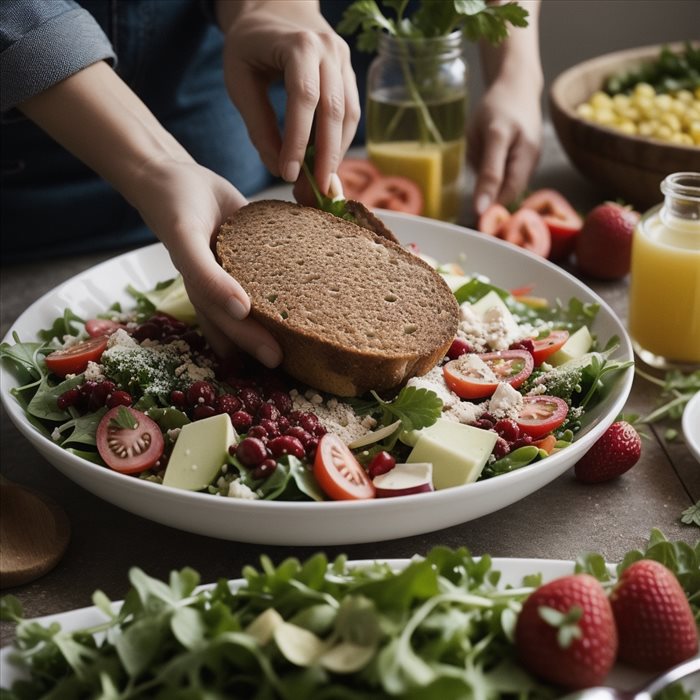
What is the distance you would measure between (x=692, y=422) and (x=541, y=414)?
0.34 metres

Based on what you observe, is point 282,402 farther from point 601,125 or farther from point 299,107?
point 601,125

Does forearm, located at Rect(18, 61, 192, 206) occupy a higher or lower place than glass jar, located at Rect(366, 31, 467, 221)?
higher

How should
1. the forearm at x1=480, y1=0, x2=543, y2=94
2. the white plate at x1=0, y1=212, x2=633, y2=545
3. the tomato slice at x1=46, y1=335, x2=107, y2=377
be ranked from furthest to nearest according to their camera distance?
the forearm at x1=480, y1=0, x2=543, y2=94 → the tomato slice at x1=46, y1=335, x2=107, y2=377 → the white plate at x1=0, y1=212, x2=633, y2=545

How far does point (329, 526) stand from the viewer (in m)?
1.50

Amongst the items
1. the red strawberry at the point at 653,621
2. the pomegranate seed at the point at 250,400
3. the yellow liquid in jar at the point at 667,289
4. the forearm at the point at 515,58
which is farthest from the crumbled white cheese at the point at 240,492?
the forearm at the point at 515,58

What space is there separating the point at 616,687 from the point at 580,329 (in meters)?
1.03

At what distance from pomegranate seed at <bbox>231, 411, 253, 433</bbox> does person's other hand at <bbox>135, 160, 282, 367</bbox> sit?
15 cm

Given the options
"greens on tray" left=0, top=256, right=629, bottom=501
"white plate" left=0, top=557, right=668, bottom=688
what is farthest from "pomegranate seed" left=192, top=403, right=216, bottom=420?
"white plate" left=0, top=557, right=668, bottom=688

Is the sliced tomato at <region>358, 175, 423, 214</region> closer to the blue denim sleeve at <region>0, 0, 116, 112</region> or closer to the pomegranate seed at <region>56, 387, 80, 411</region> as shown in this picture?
the blue denim sleeve at <region>0, 0, 116, 112</region>

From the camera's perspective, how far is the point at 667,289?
223 cm

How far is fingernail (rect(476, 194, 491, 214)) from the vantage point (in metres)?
2.95

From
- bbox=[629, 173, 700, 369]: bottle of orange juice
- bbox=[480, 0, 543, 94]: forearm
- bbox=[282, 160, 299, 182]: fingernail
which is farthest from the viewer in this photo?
bbox=[480, 0, 543, 94]: forearm

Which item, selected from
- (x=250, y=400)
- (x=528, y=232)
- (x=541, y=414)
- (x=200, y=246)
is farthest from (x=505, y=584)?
(x=528, y=232)

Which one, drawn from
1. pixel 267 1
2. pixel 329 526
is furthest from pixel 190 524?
pixel 267 1
